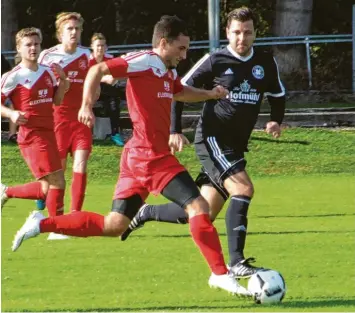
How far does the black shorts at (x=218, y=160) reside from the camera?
33.6ft

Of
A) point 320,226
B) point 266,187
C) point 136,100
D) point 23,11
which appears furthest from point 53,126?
point 23,11

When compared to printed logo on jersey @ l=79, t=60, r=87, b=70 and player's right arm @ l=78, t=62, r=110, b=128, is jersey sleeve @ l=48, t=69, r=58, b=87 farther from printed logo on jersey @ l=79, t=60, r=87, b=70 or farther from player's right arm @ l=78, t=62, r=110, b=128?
player's right arm @ l=78, t=62, r=110, b=128

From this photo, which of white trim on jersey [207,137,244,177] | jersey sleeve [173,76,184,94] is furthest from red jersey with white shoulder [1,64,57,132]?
jersey sleeve [173,76,184,94]

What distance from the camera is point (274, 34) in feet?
106

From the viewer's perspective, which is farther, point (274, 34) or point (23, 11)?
point (23, 11)

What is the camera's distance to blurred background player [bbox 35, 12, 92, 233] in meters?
13.3

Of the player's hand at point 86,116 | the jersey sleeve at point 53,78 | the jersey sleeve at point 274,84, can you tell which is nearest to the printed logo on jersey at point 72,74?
the jersey sleeve at point 53,78

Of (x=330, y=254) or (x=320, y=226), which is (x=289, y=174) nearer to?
(x=320, y=226)

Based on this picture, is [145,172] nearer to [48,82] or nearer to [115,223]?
[115,223]

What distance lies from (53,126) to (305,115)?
11785 millimetres

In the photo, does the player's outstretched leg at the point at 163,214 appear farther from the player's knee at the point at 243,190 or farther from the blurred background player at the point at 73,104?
the blurred background player at the point at 73,104

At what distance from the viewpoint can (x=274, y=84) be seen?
35.2 feet

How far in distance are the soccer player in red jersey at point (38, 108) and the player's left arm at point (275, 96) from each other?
9.18ft

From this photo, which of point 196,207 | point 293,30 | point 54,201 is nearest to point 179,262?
point 196,207
